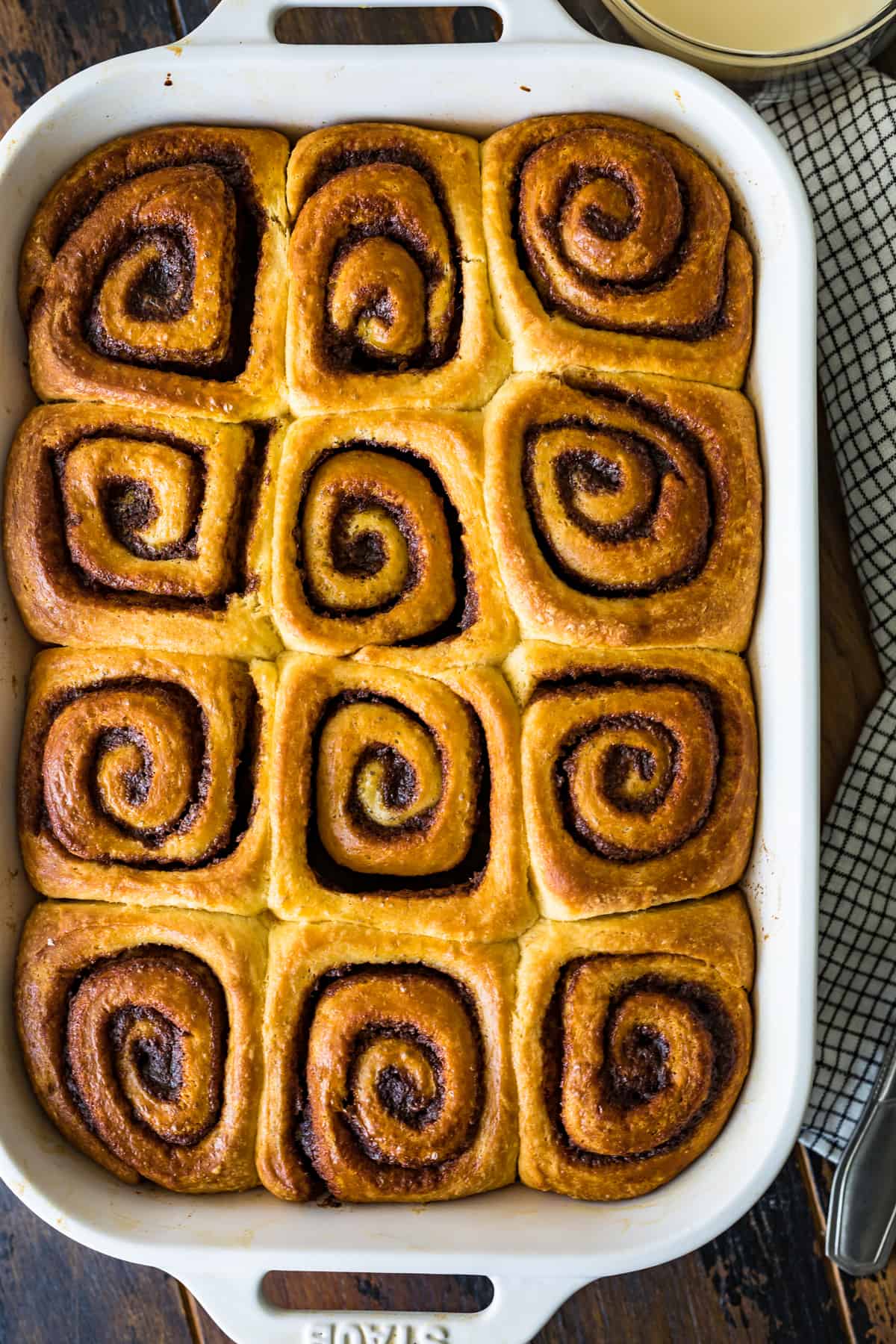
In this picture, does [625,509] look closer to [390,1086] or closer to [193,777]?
[193,777]

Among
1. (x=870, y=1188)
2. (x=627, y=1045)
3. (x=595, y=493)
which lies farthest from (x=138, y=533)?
(x=870, y=1188)

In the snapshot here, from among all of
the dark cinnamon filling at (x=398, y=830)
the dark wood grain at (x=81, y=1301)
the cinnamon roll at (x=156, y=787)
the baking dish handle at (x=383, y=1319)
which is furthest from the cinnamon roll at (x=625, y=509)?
the dark wood grain at (x=81, y=1301)

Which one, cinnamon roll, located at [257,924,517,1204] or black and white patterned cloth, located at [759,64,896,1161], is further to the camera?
black and white patterned cloth, located at [759,64,896,1161]

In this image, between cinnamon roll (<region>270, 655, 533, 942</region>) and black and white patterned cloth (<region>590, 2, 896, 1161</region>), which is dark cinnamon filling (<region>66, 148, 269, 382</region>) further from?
black and white patterned cloth (<region>590, 2, 896, 1161</region>)

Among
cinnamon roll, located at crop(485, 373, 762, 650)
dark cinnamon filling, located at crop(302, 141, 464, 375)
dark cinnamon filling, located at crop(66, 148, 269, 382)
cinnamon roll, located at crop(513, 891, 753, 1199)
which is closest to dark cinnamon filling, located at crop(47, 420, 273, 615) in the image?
dark cinnamon filling, located at crop(66, 148, 269, 382)

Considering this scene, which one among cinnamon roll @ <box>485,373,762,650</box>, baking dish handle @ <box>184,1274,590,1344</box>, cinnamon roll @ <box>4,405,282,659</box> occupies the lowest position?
baking dish handle @ <box>184,1274,590,1344</box>

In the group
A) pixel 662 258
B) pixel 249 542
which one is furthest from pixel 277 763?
pixel 662 258

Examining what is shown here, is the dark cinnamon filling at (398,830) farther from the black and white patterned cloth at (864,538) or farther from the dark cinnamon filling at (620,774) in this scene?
the black and white patterned cloth at (864,538)

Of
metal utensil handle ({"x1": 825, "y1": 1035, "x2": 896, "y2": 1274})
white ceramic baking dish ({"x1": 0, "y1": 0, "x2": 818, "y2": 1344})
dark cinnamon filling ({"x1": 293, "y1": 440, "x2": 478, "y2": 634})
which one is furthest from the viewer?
metal utensil handle ({"x1": 825, "y1": 1035, "x2": 896, "y2": 1274})
